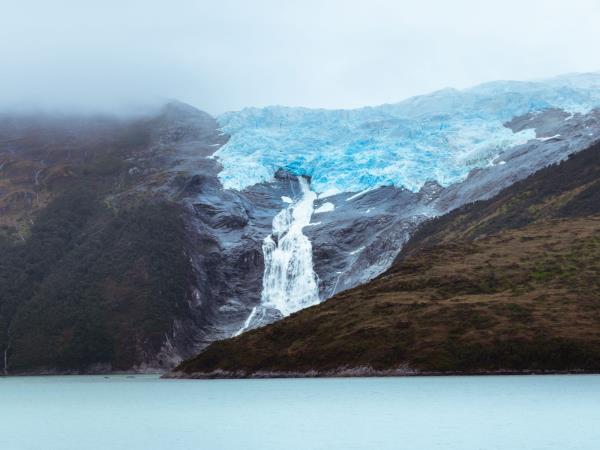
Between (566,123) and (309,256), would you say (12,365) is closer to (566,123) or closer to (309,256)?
(309,256)

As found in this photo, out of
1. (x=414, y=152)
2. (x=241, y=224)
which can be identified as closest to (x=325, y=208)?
Result: (x=241, y=224)

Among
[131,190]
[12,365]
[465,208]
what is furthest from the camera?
[131,190]

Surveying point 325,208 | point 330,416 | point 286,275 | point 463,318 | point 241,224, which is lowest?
point 330,416

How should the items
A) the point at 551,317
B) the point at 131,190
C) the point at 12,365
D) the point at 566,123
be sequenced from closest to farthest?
1. the point at 551,317
2. the point at 12,365
3. the point at 566,123
4. the point at 131,190

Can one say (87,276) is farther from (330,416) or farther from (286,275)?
(330,416)

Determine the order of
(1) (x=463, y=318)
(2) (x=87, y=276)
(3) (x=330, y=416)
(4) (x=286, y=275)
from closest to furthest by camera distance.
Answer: (3) (x=330, y=416), (1) (x=463, y=318), (2) (x=87, y=276), (4) (x=286, y=275)

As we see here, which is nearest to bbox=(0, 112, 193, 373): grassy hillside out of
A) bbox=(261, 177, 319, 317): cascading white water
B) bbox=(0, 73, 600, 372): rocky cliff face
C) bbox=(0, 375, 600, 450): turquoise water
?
bbox=(0, 73, 600, 372): rocky cliff face

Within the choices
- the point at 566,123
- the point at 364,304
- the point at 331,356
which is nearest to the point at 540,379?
the point at 331,356
